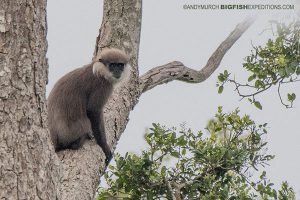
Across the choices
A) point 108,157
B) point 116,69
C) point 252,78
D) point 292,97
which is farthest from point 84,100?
point 292,97

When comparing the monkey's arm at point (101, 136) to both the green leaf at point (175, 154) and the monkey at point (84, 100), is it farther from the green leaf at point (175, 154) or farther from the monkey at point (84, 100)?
the green leaf at point (175, 154)

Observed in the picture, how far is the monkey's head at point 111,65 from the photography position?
559 centimetres

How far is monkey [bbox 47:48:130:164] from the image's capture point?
5172 millimetres

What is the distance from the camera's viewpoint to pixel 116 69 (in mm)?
5637

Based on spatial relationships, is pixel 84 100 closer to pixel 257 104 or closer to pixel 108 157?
pixel 108 157

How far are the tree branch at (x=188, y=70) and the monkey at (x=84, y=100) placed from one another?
15.8 inches

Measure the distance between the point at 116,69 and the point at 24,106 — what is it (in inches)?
106

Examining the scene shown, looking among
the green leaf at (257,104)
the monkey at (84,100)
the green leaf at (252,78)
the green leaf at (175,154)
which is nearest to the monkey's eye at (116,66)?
the monkey at (84,100)

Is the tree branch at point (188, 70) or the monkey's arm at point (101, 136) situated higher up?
the tree branch at point (188, 70)

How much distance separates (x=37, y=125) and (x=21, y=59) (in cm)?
37

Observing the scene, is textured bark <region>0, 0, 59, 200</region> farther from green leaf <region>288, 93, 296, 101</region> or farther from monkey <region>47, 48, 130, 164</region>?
green leaf <region>288, 93, 296, 101</region>

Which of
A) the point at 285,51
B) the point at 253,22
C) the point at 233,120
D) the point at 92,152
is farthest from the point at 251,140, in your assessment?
the point at 253,22

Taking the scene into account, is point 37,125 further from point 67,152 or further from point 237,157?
point 237,157

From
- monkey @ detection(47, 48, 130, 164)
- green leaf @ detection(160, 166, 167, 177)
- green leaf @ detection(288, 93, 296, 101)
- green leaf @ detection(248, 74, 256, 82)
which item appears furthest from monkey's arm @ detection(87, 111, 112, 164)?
green leaf @ detection(288, 93, 296, 101)
